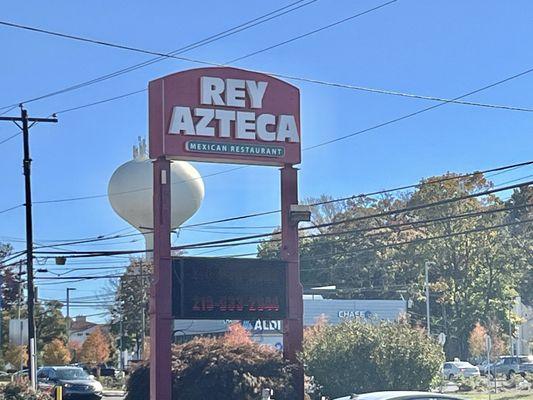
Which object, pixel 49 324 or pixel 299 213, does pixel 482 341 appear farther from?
pixel 299 213

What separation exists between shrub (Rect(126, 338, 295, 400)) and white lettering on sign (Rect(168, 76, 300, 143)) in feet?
18.4

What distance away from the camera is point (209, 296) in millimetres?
24969

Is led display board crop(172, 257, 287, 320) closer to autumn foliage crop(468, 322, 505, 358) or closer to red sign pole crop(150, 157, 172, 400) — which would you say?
red sign pole crop(150, 157, 172, 400)

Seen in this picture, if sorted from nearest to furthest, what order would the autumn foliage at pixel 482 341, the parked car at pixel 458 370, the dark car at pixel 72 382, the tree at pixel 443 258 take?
the dark car at pixel 72 382
the parked car at pixel 458 370
the autumn foliage at pixel 482 341
the tree at pixel 443 258

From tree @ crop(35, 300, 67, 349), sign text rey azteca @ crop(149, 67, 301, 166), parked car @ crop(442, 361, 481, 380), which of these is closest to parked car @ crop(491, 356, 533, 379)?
parked car @ crop(442, 361, 481, 380)

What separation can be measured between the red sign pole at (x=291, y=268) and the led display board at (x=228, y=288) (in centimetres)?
24

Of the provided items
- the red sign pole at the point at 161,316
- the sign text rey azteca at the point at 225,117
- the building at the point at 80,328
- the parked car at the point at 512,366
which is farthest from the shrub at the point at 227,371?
the building at the point at 80,328

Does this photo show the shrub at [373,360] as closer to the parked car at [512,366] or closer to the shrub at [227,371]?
the shrub at [227,371]

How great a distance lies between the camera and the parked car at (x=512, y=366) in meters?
60.0

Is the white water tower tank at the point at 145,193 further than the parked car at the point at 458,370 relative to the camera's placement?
No

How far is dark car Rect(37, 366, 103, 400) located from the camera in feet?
123

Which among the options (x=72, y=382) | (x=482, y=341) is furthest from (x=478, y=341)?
(x=72, y=382)

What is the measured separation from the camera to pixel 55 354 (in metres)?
77.4

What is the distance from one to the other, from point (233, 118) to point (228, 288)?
453 centimetres
